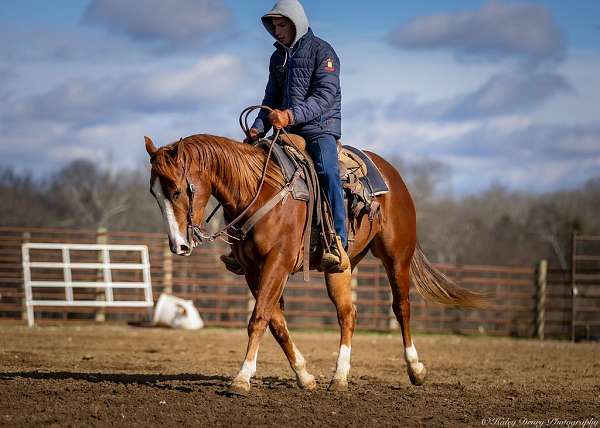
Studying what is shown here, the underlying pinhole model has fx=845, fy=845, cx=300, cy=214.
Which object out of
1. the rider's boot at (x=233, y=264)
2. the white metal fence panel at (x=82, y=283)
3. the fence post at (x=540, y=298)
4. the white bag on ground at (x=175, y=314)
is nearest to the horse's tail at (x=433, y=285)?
the rider's boot at (x=233, y=264)

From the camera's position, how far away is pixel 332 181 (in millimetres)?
6996

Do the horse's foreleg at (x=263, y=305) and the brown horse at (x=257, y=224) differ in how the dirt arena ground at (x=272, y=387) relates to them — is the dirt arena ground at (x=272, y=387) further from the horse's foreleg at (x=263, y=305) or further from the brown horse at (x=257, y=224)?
the brown horse at (x=257, y=224)

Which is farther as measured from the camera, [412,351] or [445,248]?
[445,248]

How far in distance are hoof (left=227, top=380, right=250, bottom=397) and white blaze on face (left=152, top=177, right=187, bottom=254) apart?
1039 millimetres

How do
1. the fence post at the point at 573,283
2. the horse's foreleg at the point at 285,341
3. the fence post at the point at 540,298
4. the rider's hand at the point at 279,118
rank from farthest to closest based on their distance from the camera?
1. the fence post at the point at 540,298
2. the fence post at the point at 573,283
3. the horse's foreleg at the point at 285,341
4. the rider's hand at the point at 279,118

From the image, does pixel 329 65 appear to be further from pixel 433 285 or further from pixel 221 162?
pixel 433 285

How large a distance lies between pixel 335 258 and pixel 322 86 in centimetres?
146

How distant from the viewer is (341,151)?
765 cm

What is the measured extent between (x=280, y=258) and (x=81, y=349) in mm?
6503

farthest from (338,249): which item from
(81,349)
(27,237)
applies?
(27,237)

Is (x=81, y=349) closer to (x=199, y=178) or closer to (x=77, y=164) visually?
(x=199, y=178)

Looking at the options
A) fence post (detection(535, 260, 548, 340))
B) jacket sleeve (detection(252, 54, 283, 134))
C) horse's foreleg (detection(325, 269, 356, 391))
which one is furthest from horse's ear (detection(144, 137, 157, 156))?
fence post (detection(535, 260, 548, 340))

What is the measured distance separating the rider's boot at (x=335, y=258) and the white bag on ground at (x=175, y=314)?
1072 cm

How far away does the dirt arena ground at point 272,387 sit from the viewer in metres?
5.52
